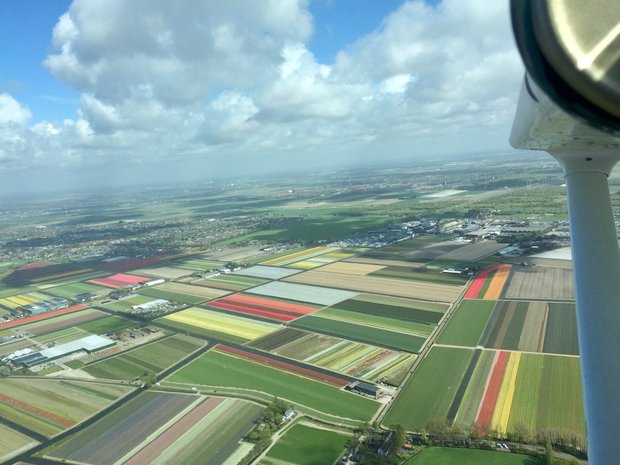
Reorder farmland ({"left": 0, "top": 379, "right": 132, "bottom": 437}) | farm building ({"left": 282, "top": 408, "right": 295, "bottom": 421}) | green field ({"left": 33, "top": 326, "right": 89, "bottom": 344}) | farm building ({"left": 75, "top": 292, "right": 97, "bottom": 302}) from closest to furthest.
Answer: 1. farm building ({"left": 282, "top": 408, "right": 295, "bottom": 421})
2. farmland ({"left": 0, "top": 379, "right": 132, "bottom": 437})
3. green field ({"left": 33, "top": 326, "right": 89, "bottom": 344})
4. farm building ({"left": 75, "top": 292, "right": 97, "bottom": 302})

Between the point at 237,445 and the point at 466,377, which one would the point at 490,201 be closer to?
the point at 466,377

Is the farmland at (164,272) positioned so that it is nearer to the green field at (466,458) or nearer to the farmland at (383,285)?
the farmland at (383,285)

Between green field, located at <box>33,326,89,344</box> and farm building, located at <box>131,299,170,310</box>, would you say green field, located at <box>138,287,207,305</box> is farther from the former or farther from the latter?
green field, located at <box>33,326,89,344</box>

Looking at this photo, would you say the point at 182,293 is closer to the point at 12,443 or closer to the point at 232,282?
the point at 232,282

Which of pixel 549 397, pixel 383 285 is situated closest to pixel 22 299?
pixel 383 285

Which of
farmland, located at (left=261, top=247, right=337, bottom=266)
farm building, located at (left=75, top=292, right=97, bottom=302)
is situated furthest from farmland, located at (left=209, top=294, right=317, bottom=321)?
farm building, located at (left=75, top=292, right=97, bottom=302)

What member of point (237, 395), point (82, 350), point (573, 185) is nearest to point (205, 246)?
point (82, 350)
